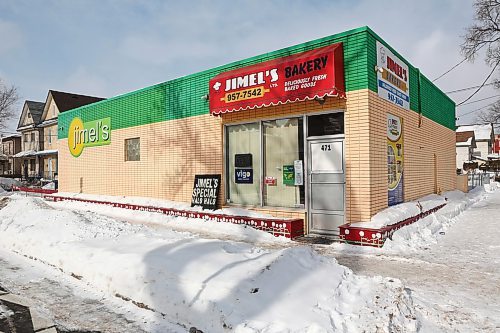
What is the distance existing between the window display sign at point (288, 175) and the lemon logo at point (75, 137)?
519 inches

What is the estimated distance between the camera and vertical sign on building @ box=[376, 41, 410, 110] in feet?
29.0

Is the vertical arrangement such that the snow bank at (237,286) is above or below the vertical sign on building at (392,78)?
below

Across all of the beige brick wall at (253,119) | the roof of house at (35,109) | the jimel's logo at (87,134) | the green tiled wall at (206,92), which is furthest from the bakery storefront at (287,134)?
the roof of house at (35,109)

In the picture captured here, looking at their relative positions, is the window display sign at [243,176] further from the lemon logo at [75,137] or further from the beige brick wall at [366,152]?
the lemon logo at [75,137]

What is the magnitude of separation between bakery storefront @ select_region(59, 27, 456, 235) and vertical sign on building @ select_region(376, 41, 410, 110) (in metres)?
0.03

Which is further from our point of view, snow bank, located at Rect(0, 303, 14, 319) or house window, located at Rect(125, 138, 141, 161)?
house window, located at Rect(125, 138, 141, 161)

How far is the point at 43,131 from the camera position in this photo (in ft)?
131

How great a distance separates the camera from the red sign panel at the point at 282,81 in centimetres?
819

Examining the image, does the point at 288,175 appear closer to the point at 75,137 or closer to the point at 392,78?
the point at 392,78

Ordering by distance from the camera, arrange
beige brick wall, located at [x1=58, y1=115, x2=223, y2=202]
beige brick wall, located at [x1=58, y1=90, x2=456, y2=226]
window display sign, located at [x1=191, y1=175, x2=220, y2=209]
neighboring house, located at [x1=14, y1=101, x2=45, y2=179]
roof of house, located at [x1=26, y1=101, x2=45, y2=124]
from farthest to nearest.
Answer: roof of house, located at [x1=26, y1=101, x2=45, y2=124]
neighboring house, located at [x1=14, y1=101, x2=45, y2=179]
beige brick wall, located at [x1=58, y1=115, x2=223, y2=202]
window display sign, located at [x1=191, y1=175, x2=220, y2=209]
beige brick wall, located at [x1=58, y1=90, x2=456, y2=226]

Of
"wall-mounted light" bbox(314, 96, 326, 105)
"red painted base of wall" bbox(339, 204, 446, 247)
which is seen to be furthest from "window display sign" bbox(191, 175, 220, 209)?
"red painted base of wall" bbox(339, 204, 446, 247)

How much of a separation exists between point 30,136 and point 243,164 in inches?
1647

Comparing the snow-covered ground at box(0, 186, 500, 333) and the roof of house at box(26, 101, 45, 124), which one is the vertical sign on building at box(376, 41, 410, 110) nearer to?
the snow-covered ground at box(0, 186, 500, 333)

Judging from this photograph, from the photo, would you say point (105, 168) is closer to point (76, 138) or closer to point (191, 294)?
point (76, 138)
